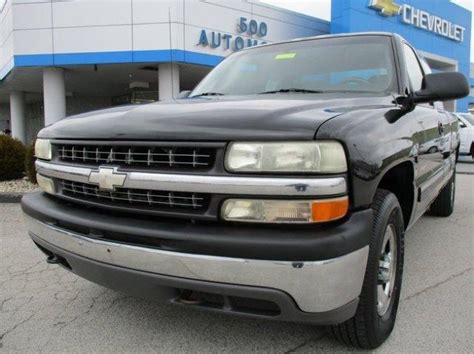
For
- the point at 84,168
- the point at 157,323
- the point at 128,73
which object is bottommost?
the point at 157,323

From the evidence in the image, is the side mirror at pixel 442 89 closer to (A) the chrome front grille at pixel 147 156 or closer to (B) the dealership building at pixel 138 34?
(A) the chrome front grille at pixel 147 156

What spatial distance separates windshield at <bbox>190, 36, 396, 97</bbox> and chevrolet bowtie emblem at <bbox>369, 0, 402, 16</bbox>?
72.0ft

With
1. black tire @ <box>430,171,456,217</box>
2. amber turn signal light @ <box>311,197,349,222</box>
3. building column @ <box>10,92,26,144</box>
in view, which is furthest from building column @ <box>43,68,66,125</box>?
amber turn signal light @ <box>311,197,349,222</box>

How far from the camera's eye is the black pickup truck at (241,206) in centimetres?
186

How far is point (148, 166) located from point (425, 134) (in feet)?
6.85

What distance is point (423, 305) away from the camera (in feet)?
9.82

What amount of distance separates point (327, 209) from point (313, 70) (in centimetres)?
171

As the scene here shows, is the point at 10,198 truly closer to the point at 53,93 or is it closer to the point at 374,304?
the point at 374,304

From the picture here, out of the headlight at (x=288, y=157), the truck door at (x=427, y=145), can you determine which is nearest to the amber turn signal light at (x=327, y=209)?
the headlight at (x=288, y=157)

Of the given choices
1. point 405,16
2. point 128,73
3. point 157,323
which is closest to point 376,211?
point 157,323

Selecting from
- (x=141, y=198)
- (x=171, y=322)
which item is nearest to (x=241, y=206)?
(x=141, y=198)

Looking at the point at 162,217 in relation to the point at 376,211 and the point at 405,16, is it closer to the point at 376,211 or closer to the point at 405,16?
the point at 376,211

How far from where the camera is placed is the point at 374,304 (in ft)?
7.27

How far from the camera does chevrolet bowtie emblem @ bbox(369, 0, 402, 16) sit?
76.3ft
